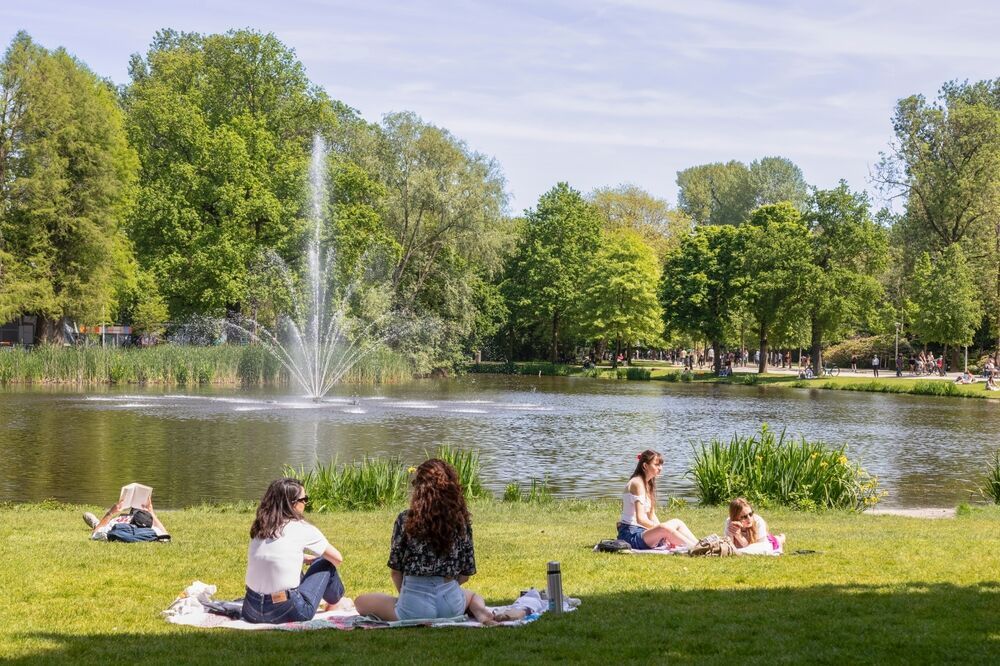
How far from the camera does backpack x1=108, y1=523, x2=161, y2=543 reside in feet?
41.4

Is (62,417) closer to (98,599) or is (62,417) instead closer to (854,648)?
(98,599)

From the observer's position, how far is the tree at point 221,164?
186ft

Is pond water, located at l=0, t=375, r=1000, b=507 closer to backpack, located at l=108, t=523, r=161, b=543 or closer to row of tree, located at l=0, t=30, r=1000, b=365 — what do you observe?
backpack, located at l=108, t=523, r=161, b=543

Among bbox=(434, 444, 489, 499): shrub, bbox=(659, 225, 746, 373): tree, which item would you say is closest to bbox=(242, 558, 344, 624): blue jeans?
bbox=(434, 444, 489, 499): shrub

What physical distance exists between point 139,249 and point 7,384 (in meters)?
14.3

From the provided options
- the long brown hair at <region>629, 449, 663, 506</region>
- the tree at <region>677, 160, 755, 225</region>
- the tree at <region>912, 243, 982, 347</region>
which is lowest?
the long brown hair at <region>629, 449, 663, 506</region>

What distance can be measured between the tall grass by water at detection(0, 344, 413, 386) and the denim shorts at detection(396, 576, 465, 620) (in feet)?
145

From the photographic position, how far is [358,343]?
59.6 m

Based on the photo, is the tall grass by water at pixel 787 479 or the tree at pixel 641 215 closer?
the tall grass by water at pixel 787 479

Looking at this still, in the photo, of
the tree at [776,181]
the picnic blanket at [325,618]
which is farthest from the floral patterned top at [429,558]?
the tree at [776,181]

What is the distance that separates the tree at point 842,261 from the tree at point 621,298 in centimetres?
1693

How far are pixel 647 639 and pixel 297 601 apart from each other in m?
2.69

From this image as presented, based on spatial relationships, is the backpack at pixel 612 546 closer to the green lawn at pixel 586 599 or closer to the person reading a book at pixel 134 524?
the green lawn at pixel 586 599

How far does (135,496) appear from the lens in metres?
12.8
